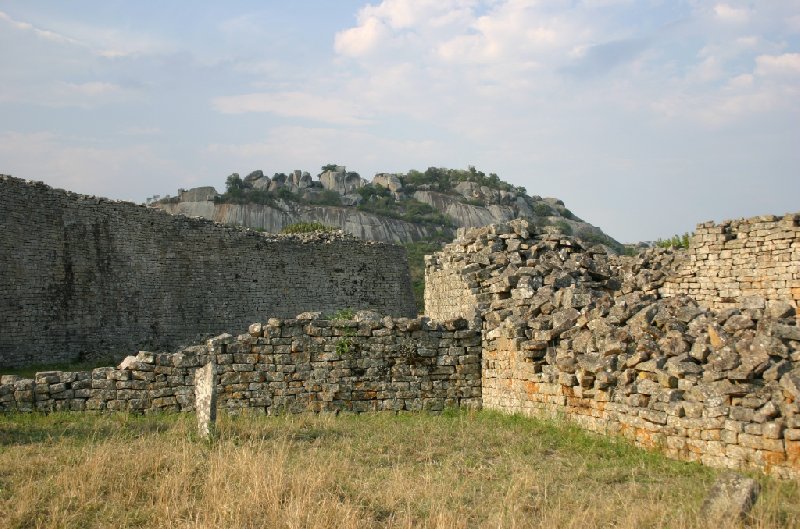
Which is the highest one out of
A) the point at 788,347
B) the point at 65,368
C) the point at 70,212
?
the point at 70,212

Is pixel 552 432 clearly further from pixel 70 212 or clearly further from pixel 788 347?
pixel 70 212

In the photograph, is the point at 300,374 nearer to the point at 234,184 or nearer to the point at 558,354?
the point at 558,354

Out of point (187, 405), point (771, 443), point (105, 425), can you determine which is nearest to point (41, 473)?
point (105, 425)

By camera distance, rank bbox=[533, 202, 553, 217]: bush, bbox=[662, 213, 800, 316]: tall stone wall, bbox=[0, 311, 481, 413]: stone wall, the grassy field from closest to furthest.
Result: the grassy field
bbox=[0, 311, 481, 413]: stone wall
bbox=[662, 213, 800, 316]: tall stone wall
bbox=[533, 202, 553, 217]: bush

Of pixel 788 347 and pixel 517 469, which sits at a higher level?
pixel 788 347

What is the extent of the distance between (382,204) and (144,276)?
59.0 meters

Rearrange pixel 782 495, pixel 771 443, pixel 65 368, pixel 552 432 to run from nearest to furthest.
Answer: pixel 782 495 → pixel 771 443 → pixel 552 432 → pixel 65 368

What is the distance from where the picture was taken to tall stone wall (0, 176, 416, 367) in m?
20.1

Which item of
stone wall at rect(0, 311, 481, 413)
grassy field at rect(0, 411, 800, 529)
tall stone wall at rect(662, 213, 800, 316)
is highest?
tall stone wall at rect(662, 213, 800, 316)

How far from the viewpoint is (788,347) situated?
23.5 ft

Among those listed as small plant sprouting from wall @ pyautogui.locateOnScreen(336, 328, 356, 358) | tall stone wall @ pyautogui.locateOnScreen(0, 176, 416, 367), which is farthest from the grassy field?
tall stone wall @ pyautogui.locateOnScreen(0, 176, 416, 367)

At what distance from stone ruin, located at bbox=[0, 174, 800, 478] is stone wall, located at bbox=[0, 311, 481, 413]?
2cm

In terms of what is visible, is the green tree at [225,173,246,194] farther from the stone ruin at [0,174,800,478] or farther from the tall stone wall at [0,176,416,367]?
the stone ruin at [0,174,800,478]

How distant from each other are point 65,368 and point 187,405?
33.5 feet
